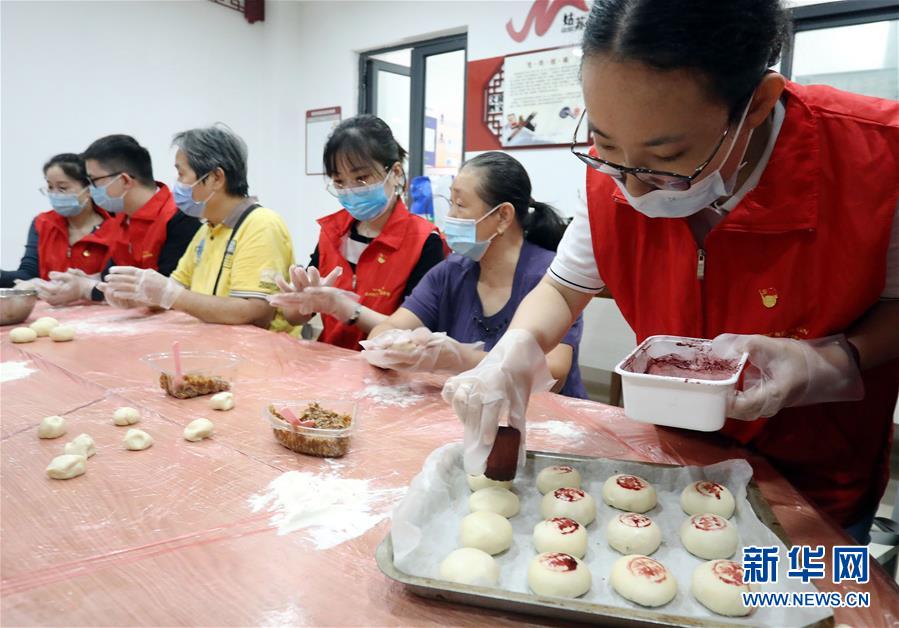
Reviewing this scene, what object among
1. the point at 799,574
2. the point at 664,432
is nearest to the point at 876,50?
the point at 664,432

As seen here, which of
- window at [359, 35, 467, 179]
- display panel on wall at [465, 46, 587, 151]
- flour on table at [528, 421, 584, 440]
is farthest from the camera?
window at [359, 35, 467, 179]

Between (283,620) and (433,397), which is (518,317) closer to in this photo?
(433,397)

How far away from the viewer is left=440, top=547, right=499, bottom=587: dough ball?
812 millimetres

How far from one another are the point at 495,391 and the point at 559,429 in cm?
42

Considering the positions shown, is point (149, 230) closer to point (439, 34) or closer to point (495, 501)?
point (439, 34)

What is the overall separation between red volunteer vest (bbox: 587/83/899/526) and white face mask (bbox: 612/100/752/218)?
0.07m

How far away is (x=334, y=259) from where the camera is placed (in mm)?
2682

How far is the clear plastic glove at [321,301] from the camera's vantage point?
7.50 ft

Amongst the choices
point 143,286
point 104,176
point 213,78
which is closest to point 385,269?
point 143,286

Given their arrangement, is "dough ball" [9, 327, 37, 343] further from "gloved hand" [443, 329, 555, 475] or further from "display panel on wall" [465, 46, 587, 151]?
"display panel on wall" [465, 46, 587, 151]

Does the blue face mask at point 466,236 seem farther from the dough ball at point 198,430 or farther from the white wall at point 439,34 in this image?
the white wall at point 439,34

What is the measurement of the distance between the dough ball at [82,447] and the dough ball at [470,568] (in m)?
0.77

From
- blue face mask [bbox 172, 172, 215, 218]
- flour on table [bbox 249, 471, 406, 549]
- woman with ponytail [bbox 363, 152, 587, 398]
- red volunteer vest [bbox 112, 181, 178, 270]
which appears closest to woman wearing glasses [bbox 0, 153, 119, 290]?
red volunteer vest [bbox 112, 181, 178, 270]

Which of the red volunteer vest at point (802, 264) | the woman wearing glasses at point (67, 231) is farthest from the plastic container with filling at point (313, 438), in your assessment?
the woman wearing glasses at point (67, 231)
